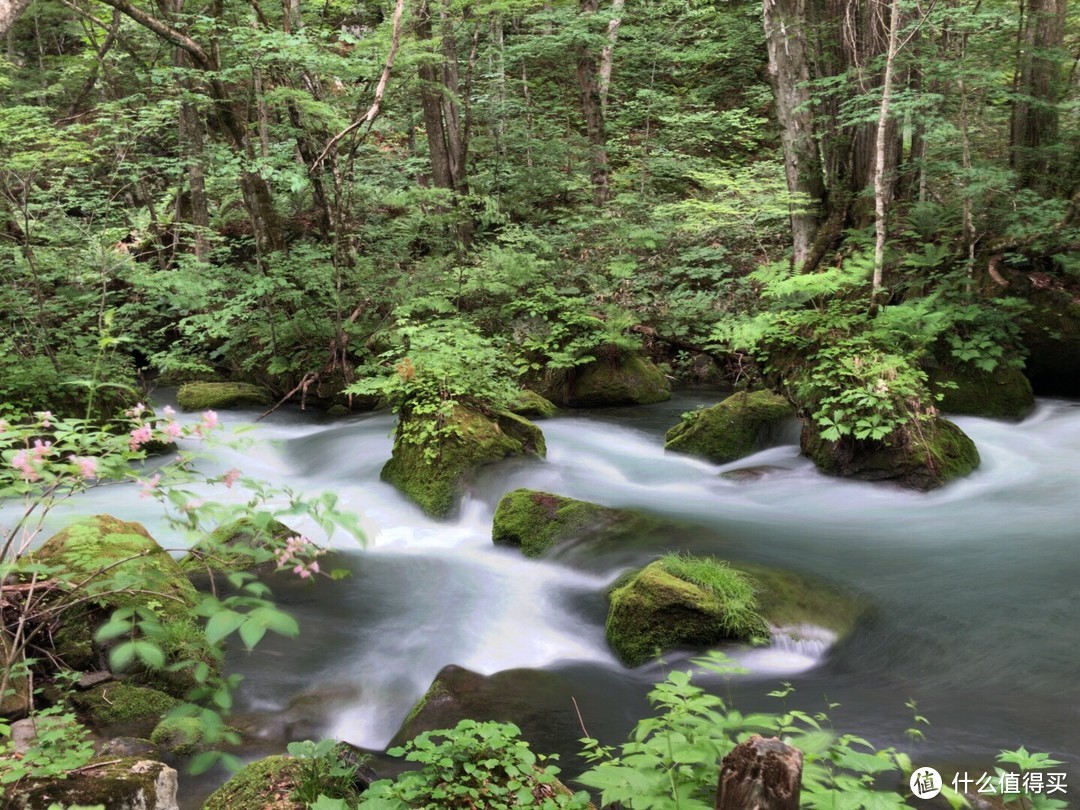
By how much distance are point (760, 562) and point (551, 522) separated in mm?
1817

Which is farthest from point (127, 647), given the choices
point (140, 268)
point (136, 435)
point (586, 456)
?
point (140, 268)

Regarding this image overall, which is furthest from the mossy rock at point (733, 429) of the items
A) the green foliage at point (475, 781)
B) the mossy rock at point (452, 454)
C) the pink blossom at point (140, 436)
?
the pink blossom at point (140, 436)

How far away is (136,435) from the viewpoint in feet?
7.45

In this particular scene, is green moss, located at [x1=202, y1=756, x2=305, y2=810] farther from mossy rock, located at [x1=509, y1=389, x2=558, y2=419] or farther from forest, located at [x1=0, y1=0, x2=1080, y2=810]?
mossy rock, located at [x1=509, y1=389, x2=558, y2=419]

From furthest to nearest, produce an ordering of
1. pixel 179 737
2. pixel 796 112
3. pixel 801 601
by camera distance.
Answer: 1. pixel 796 112
2. pixel 801 601
3. pixel 179 737

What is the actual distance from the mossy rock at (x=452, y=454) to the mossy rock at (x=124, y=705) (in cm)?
357

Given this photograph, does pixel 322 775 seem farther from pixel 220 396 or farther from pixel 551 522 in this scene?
pixel 220 396

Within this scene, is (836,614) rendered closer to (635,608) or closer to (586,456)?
(635,608)

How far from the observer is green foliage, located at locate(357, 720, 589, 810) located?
2.77 meters

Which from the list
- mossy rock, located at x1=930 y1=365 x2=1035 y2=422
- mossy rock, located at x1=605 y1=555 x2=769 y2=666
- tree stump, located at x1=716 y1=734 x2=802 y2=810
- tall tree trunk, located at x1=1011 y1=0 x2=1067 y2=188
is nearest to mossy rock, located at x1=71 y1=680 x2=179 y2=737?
mossy rock, located at x1=605 y1=555 x2=769 y2=666

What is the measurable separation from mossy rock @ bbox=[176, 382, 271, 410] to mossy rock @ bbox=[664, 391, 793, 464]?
22.6 feet

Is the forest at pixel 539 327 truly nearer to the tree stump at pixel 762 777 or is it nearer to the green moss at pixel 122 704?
the green moss at pixel 122 704

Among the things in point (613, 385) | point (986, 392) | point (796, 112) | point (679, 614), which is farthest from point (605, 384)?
point (679, 614)

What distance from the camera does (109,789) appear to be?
111 inches
